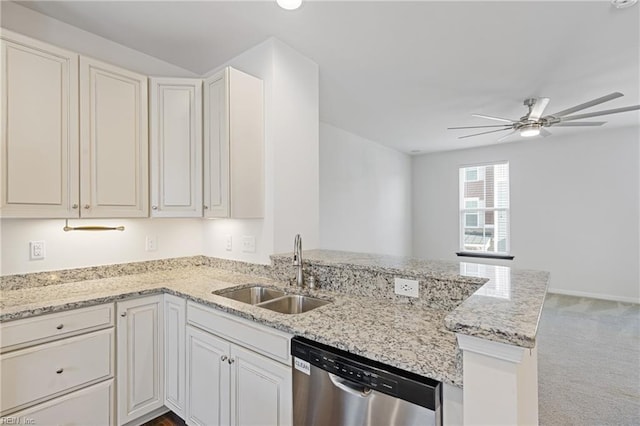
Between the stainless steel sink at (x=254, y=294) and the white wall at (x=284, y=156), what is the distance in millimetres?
245

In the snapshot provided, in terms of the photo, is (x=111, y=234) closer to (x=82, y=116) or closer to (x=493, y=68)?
(x=82, y=116)

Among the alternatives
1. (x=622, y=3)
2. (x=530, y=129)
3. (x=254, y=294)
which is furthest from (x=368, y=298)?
(x=530, y=129)

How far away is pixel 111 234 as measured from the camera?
2383 mm

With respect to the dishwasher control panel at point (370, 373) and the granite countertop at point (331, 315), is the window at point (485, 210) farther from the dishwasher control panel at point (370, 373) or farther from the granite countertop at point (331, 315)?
the dishwasher control panel at point (370, 373)

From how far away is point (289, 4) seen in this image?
1908mm

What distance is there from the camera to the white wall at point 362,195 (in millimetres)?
4570

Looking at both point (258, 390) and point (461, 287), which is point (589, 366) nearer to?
point (461, 287)

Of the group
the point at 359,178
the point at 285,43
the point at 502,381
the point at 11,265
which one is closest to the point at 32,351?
the point at 11,265

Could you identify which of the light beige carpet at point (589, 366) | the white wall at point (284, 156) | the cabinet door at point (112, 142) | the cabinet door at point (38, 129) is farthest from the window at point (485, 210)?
the cabinet door at point (38, 129)

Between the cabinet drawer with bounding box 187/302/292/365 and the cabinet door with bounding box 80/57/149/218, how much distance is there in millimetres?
904

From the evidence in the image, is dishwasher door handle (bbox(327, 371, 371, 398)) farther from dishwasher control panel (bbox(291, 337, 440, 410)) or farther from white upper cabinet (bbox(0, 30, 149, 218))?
white upper cabinet (bbox(0, 30, 149, 218))

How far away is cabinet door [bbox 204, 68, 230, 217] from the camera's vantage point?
2.20 m

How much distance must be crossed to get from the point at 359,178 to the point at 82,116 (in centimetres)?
396

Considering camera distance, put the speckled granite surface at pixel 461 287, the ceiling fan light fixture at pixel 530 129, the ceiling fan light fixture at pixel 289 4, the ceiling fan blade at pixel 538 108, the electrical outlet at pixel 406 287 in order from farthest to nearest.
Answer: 1. the ceiling fan light fixture at pixel 530 129
2. the ceiling fan blade at pixel 538 108
3. the ceiling fan light fixture at pixel 289 4
4. the electrical outlet at pixel 406 287
5. the speckled granite surface at pixel 461 287
